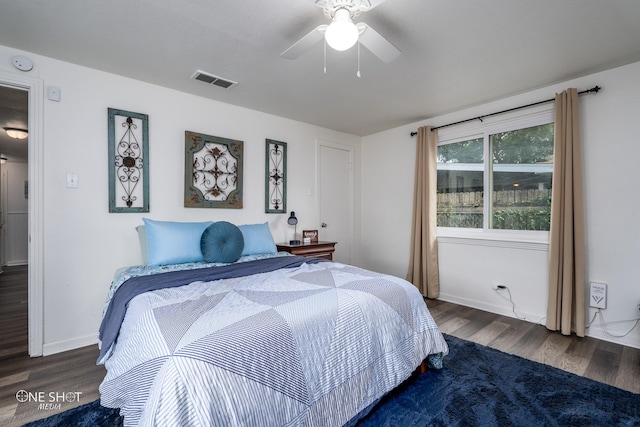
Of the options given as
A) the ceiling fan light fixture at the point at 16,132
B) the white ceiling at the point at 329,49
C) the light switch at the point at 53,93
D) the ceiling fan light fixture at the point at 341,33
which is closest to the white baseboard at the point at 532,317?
the white ceiling at the point at 329,49

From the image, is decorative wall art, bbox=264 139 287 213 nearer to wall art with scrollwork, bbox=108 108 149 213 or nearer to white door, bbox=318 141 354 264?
white door, bbox=318 141 354 264

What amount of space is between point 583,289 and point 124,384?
344 centimetres

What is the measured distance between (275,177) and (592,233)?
328 centimetres

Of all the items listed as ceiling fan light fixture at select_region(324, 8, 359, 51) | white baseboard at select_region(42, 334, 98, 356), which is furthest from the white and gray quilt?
ceiling fan light fixture at select_region(324, 8, 359, 51)

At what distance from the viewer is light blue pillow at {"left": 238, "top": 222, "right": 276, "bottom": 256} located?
2.89 metres

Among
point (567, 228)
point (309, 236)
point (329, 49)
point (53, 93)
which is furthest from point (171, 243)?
point (567, 228)

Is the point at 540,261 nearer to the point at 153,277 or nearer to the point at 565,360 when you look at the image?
the point at 565,360

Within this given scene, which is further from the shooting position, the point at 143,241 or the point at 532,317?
the point at 532,317

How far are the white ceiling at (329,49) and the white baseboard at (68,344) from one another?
231 centimetres

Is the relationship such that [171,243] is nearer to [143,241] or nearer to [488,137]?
[143,241]

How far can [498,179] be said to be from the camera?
10.9 feet

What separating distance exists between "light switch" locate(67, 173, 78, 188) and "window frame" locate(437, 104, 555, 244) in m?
3.87

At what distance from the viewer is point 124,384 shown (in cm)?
121

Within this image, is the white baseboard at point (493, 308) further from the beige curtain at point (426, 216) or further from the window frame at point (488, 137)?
the window frame at point (488, 137)
